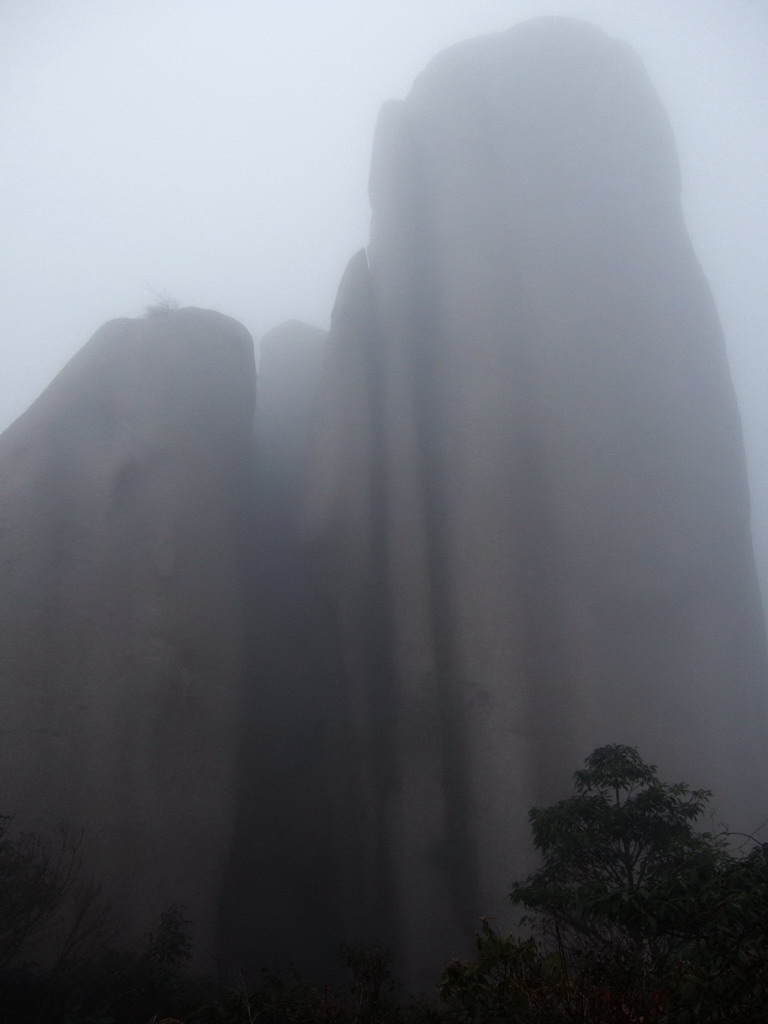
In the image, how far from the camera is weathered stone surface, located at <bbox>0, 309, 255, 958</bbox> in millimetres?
10516

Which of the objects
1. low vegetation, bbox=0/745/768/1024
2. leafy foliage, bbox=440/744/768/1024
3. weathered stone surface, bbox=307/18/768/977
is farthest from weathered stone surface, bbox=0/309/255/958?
leafy foliage, bbox=440/744/768/1024

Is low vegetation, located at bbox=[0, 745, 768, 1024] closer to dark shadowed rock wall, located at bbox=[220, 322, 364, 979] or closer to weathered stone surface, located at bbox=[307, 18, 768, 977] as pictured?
dark shadowed rock wall, located at bbox=[220, 322, 364, 979]

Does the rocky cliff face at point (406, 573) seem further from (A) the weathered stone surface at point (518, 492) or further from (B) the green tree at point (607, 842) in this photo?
(B) the green tree at point (607, 842)

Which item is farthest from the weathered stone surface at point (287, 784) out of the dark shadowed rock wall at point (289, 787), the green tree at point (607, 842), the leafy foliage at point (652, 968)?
the leafy foliage at point (652, 968)

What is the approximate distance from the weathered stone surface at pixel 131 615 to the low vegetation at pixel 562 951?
2.71 feet

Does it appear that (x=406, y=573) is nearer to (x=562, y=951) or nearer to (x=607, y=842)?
(x=607, y=842)

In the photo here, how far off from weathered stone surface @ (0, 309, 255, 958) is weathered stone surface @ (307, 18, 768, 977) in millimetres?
2311

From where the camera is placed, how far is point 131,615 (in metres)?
12.2

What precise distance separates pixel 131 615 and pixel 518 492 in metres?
7.13

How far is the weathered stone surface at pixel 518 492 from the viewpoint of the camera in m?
12.3

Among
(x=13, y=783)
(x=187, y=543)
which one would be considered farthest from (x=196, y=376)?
(x=13, y=783)

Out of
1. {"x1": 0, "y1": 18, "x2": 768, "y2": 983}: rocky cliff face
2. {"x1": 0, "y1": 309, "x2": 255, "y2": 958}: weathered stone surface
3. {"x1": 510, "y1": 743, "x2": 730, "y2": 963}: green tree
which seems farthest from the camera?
{"x1": 0, "y1": 18, "x2": 768, "y2": 983}: rocky cliff face

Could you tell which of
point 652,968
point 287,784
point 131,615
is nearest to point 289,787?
point 287,784

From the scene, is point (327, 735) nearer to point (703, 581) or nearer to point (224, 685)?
point (224, 685)
